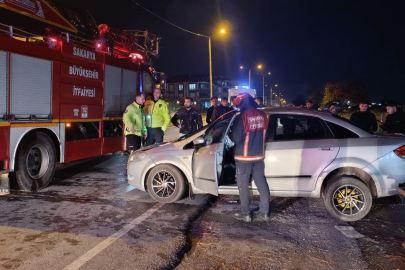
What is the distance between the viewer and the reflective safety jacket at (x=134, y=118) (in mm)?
7918

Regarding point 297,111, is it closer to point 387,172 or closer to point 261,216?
point 387,172

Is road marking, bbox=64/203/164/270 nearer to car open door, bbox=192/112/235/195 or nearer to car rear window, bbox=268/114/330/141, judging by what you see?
car open door, bbox=192/112/235/195

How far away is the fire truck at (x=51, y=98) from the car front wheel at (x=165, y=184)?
90.2 inches

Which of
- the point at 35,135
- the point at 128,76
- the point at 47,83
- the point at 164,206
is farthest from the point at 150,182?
the point at 128,76

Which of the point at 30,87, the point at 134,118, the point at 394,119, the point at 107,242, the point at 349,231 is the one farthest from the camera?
the point at 134,118

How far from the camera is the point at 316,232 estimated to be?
15.3ft

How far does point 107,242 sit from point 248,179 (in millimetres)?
2006

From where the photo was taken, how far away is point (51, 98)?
6848 mm

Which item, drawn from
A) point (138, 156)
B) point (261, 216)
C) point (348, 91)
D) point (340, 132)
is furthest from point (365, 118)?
point (348, 91)

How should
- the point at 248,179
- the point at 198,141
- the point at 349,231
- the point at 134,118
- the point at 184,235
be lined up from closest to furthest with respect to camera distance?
the point at 184,235
the point at 349,231
the point at 248,179
the point at 198,141
the point at 134,118

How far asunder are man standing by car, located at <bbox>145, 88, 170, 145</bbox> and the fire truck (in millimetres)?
1061

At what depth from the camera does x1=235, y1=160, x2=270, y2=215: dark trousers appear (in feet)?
16.4

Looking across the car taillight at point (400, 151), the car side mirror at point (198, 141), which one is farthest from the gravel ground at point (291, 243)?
the car side mirror at point (198, 141)

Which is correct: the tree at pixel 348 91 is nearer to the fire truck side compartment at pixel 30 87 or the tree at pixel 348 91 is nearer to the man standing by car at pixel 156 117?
the man standing by car at pixel 156 117
